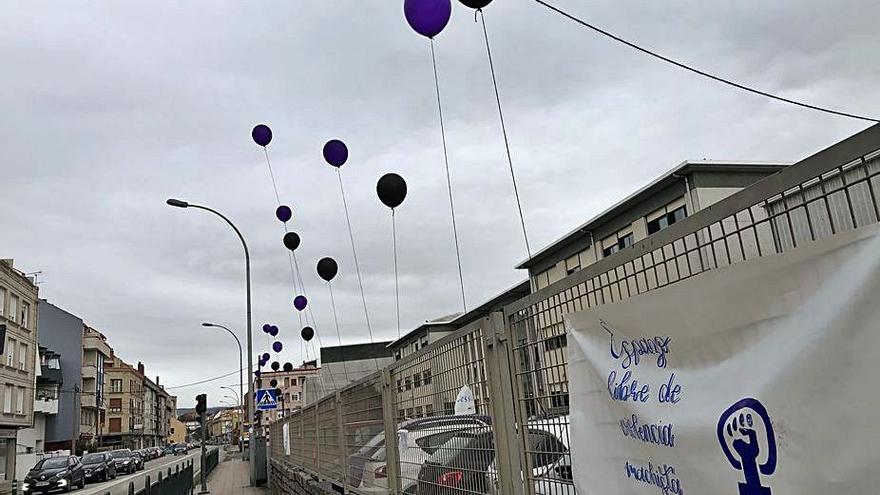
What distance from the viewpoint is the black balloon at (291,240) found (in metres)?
13.6

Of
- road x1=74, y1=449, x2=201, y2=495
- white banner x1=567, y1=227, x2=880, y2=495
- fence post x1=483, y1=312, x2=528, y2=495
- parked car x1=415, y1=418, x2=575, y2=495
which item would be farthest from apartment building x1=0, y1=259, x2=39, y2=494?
white banner x1=567, y1=227, x2=880, y2=495

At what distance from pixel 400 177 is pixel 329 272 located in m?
3.45

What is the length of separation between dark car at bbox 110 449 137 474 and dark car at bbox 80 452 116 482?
9.39 feet

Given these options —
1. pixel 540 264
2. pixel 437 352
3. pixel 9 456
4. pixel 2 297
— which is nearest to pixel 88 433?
pixel 9 456

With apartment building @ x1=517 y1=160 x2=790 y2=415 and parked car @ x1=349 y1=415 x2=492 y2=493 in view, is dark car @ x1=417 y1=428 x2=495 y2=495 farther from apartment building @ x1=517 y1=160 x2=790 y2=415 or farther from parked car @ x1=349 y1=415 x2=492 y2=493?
apartment building @ x1=517 y1=160 x2=790 y2=415

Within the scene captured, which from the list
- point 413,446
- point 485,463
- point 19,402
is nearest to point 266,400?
point 413,446

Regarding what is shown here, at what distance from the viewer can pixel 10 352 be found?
44000 millimetres

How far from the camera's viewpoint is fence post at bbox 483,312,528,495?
3.84 meters

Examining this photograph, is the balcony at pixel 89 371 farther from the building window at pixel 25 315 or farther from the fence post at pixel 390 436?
the fence post at pixel 390 436

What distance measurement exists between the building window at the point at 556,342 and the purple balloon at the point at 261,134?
9165 millimetres

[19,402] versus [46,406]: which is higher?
[46,406]

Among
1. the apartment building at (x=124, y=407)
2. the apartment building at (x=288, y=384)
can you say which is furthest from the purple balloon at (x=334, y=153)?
the apartment building at (x=124, y=407)

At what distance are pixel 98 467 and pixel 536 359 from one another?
41.4 metres

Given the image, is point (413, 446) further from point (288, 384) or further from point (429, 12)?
point (288, 384)
